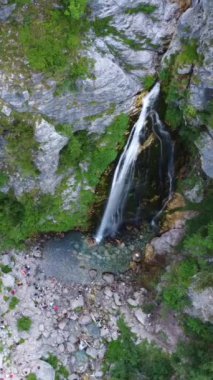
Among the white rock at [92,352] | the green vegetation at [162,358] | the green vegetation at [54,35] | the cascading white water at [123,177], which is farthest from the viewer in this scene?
the white rock at [92,352]

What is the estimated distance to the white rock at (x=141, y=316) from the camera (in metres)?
17.7

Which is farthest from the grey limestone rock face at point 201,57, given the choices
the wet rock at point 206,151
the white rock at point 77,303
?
the white rock at point 77,303

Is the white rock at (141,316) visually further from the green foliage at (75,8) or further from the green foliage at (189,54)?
the green foliage at (75,8)

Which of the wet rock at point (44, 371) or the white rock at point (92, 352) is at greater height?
the white rock at point (92, 352)

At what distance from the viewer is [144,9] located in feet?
44.3

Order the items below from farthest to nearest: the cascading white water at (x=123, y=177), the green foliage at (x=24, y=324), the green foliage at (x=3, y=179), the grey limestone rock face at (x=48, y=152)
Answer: the green foliage at (x=24, y=324)
the cascading white water at (x=123, y=177)
the green foliage at (x=3, y=179)
the grey limestone rock face at (x=48, y=152)

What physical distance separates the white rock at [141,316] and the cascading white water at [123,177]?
373 cm

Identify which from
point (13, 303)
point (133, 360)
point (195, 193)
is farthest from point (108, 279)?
point (195, 193)

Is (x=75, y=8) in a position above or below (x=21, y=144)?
above

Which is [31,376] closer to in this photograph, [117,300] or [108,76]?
[117,300]

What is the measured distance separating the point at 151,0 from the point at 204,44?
236 centimetres

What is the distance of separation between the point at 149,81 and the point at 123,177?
4.35 metres

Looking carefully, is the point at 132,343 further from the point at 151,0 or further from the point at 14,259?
the point at 151,0

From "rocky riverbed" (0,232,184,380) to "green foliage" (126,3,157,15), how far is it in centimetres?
1064
